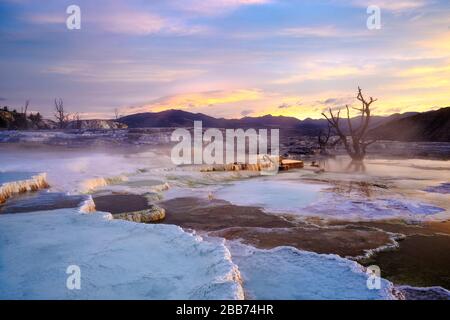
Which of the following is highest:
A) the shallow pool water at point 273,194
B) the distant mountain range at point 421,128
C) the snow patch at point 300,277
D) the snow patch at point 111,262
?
the distant mountain range at point 421,128

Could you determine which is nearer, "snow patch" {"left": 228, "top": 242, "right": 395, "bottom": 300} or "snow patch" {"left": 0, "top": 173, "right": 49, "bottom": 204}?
"snow patch" {"left": 228, "top": 242, "right": 395, "bottom": 300}

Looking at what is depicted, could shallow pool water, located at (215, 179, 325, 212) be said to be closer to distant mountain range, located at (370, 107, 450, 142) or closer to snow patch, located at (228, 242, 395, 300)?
snow patch, located at (228, 242, 395, 300)

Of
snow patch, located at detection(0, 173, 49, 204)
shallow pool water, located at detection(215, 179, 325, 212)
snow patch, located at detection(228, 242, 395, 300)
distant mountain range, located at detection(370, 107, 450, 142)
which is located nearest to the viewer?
snow patch, located at detection(228, 242, 395, 300)

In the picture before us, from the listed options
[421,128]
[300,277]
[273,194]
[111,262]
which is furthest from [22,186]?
[421,128]

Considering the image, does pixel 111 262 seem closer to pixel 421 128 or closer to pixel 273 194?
pixel 273 194

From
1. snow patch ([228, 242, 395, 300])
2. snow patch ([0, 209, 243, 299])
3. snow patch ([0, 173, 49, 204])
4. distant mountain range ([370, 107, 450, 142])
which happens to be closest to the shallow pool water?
snow patch ([228, 242, 395, 300])

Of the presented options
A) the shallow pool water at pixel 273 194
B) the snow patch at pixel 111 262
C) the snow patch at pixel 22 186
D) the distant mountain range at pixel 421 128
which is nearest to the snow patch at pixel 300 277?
the snow patch at pixel 111 262

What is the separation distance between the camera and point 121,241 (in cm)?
525

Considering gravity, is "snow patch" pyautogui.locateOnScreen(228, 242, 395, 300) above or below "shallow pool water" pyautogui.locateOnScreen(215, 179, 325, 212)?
below

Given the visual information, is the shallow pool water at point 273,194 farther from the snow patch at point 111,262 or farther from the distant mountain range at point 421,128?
the distant mountain range at point 421,128

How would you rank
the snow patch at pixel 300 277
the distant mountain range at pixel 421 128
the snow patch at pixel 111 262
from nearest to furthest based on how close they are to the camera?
the snow patch at pixel 111 262, the snow patch at pixel 300 277, the distant mountain range at pixel 421 128

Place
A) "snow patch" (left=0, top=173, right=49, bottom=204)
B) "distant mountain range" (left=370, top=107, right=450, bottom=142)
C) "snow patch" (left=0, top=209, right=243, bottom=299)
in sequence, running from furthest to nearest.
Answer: "distant mountain range" (left=370, top=107, right=450, bottom=142) → "snow patch" (left=0, top=173, right=49, bottom=204) → "snow patch" (left=0, top=209, right=243, bottom=299)

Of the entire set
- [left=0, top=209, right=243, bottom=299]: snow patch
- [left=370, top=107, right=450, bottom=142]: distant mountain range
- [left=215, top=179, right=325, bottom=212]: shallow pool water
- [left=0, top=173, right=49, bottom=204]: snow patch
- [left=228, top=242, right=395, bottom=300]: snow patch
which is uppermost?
[left=370, top=107, right=450, bottom=142]: distant mountain range
